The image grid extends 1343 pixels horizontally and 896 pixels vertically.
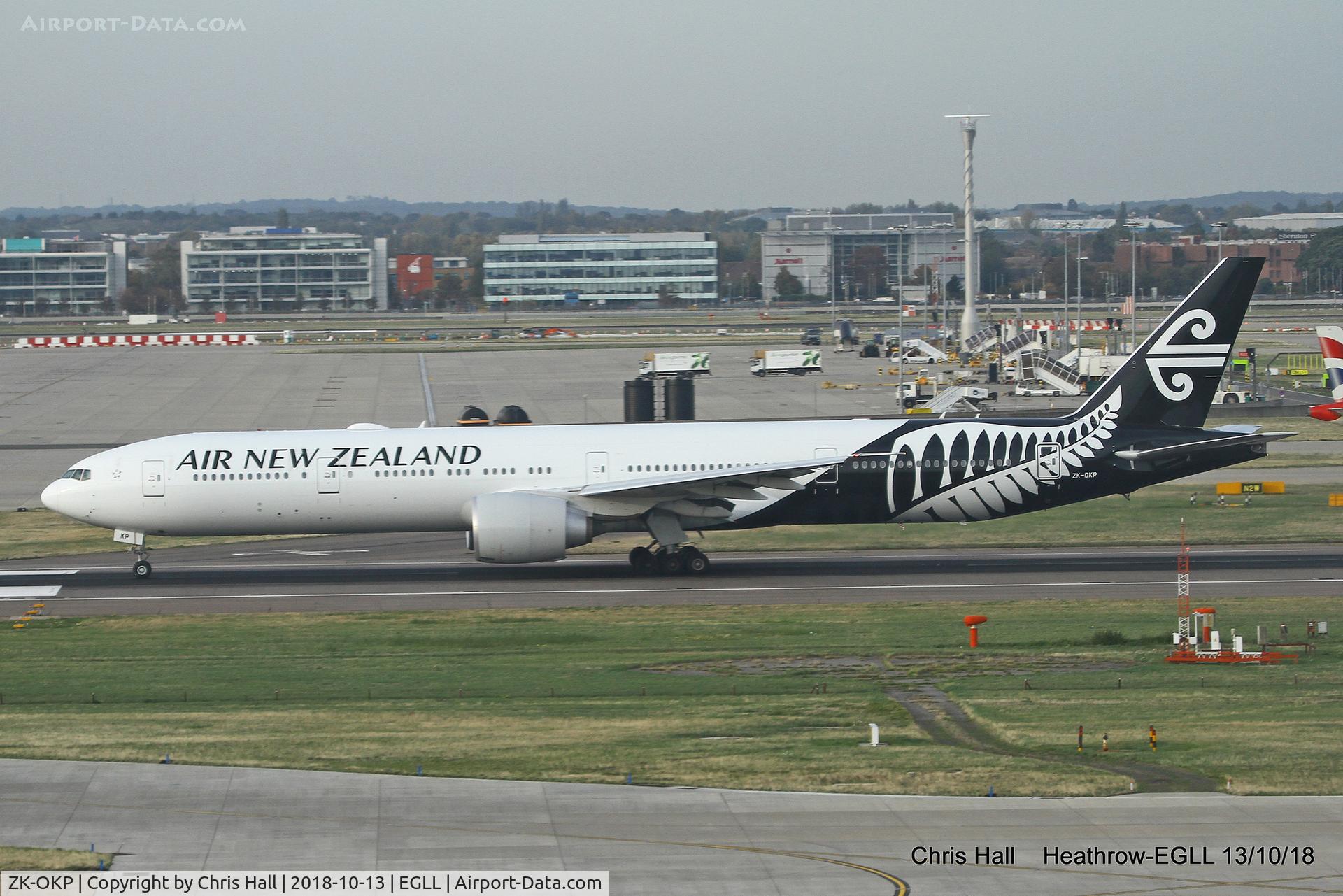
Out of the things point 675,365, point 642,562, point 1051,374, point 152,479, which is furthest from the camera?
point 675,365

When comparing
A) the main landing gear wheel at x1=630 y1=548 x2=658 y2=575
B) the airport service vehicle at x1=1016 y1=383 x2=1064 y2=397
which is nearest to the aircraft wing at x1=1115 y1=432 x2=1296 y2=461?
the main landing gear wheel at x1=630 y1=548 x2=658 y2=575

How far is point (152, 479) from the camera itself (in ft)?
121

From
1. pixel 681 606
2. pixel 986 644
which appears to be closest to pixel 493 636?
pixel 681 606

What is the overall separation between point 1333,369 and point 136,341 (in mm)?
123958

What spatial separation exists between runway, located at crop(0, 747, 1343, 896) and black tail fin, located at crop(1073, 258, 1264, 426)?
21443 mm

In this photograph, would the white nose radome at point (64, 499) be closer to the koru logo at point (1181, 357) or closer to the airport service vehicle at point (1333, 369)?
the koru logo at point (1181, 357)

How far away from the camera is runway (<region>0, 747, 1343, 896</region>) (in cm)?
1459

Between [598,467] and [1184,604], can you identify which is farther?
[598,467]

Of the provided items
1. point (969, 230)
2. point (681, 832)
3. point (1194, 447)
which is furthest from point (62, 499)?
point (969, 230)

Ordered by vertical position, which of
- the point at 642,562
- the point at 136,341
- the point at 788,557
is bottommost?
the point at 788,557

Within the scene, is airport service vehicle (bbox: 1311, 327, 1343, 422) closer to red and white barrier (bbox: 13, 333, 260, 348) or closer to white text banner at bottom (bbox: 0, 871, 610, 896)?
white text banner at bottom (bbox: 0, 871, 610, 896)

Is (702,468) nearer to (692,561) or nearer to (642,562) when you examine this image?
(692,561)

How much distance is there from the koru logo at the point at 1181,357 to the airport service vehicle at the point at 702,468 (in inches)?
1.6

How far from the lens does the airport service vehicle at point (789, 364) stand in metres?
104
